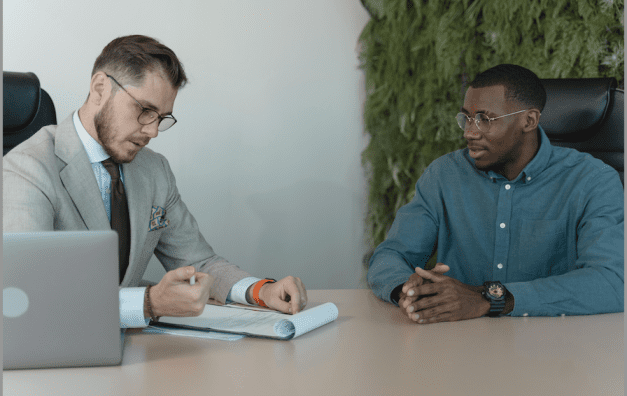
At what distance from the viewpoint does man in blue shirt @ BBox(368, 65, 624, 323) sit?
1503mm

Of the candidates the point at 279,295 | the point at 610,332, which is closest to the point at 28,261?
the point at 279,295

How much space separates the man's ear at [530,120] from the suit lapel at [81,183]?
1.27m

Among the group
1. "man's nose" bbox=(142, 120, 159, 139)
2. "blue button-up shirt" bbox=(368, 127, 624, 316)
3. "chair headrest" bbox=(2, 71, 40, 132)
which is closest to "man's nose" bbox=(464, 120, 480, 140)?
"blue button-up shirt" bbox=(368, 127, 624, 316)

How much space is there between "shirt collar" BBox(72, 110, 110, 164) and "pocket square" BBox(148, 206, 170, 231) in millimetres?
196

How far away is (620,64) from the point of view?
192 cm

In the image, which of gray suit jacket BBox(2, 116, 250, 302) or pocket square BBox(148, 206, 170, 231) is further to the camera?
pocket square BBox(148, 206, 170, 231)

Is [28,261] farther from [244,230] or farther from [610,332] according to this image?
[244,230]

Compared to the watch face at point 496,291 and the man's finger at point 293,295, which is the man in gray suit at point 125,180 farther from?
the watch face at point 496,291

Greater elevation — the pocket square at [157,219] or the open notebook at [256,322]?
the pocket square at [157,219]

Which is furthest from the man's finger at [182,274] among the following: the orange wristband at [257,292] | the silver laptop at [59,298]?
the orange wristband at [257,292]

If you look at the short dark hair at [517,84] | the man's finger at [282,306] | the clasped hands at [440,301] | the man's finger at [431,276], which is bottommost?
the man's finger at [282,306]

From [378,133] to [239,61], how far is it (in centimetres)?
73

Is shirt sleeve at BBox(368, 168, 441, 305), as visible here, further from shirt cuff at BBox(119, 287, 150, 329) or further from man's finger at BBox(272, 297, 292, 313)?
shirt cuff at BBox(119, 287, 150, 329)

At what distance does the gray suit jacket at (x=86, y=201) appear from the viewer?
1.21 m
